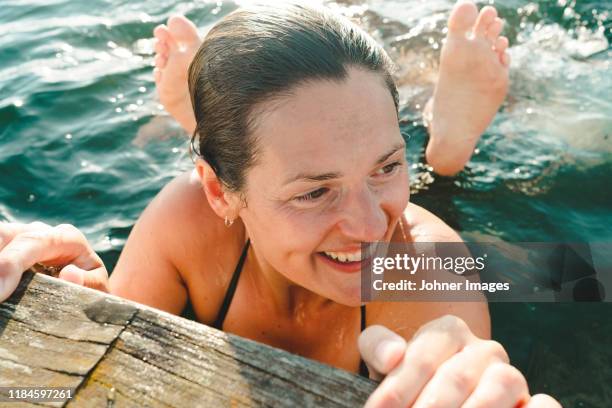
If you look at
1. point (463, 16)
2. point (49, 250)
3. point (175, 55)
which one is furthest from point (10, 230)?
point (463, 16)

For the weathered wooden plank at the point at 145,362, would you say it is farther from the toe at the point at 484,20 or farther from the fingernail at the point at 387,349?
→ the toe at the point at 484,20

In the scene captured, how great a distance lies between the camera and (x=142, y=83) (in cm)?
503

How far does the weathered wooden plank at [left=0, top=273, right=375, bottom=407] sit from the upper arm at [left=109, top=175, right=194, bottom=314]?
122cm

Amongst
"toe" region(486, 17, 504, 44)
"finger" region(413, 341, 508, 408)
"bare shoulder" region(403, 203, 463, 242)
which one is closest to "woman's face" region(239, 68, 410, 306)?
"bare shoulder" region(403, 203, 463, 242)

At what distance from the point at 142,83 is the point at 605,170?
3542 millimetres

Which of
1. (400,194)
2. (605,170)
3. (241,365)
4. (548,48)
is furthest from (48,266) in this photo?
(548,48)

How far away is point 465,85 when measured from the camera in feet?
11.8

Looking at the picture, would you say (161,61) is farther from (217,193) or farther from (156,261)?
(217,193)

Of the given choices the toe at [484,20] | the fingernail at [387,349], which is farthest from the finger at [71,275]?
the toe at [484,20]

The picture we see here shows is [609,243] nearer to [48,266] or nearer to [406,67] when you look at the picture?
[406,67]

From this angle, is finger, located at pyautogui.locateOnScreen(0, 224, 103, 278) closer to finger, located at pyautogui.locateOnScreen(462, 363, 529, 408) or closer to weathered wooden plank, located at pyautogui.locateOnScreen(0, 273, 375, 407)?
weathered wooden plank, located at pyautogui.locateOnScreen(0, 273, 375, 407)

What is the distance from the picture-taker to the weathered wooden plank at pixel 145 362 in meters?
1.21

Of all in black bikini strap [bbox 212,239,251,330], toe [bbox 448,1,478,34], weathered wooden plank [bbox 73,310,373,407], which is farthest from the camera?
toe [bbox 448,1,478,34]

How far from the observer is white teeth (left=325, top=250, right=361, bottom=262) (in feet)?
6.25
